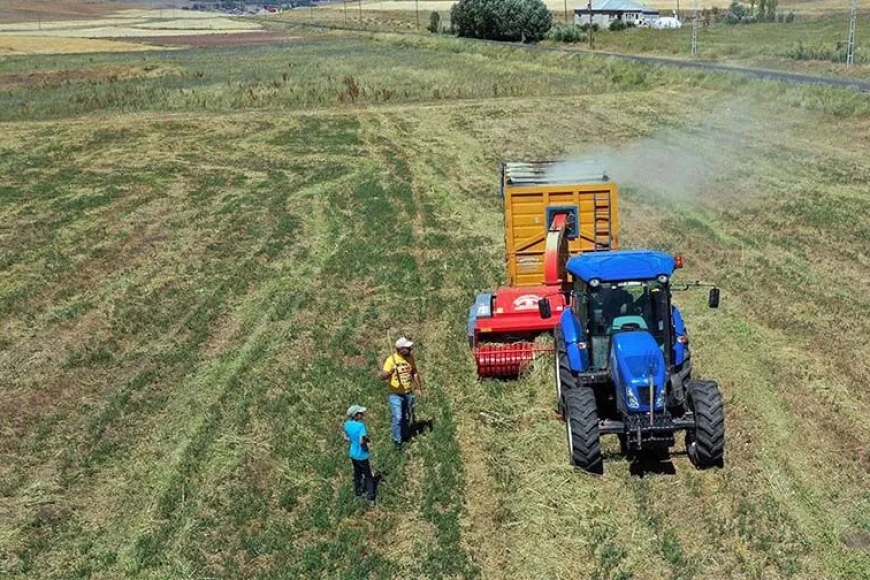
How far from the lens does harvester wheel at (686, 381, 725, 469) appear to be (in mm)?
10445

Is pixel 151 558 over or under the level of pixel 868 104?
under

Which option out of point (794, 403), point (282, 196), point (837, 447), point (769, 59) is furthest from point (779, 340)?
point (769, 59)

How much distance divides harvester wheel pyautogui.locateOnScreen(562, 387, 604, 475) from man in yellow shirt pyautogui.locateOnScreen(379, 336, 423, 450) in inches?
85.6

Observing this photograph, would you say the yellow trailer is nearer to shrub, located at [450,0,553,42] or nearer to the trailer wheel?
the trailer wheel

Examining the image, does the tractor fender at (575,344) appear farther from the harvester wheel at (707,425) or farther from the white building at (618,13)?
the white building at (618,13)

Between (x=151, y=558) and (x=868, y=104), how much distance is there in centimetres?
3530

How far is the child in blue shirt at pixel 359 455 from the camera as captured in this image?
1056 centimetres

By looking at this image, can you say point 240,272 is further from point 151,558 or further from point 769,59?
point 769,59

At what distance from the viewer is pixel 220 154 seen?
35812mm

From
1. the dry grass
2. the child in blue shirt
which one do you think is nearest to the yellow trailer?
the child in blue shirt

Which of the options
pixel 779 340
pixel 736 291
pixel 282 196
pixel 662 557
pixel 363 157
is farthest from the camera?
pixel 363 157

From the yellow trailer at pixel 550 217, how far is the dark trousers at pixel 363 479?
7.40 metres

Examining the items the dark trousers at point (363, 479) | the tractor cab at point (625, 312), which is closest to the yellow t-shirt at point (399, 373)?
the dark trousers at point (363, 479)

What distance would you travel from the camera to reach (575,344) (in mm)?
11766
